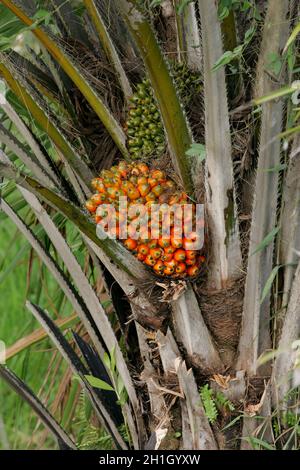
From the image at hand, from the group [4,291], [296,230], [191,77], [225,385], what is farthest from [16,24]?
[4,291]

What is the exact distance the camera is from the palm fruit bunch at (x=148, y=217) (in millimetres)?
1840

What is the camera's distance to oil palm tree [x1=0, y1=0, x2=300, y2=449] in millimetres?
1751

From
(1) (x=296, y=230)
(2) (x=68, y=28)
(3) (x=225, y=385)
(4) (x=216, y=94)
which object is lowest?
(3) (x=225, y=385)

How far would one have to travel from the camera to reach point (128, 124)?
2002 millimetres

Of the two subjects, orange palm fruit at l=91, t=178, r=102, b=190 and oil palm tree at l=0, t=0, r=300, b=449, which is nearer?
oil palm tree at l=0, t=0, r=300, b=449

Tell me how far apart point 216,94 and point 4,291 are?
3078mm

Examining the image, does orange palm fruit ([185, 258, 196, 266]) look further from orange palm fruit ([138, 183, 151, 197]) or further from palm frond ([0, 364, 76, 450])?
palm frond ([0, 364, 76, 450])

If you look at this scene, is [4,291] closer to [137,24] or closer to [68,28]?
[68,28]

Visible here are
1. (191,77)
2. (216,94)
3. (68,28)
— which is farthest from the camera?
(68,28)

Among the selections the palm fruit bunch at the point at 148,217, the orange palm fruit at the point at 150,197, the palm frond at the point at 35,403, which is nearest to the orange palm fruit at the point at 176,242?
the palm fruit bunch at the point at 148,217

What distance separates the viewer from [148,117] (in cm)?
198

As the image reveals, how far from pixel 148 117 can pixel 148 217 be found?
0.28 m

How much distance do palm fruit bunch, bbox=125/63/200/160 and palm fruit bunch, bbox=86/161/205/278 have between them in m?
0.08

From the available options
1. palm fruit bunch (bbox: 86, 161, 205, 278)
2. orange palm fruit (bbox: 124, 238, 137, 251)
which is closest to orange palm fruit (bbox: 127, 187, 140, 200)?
palm fruit bunch (bbox: 86, 161, 205, 278)
